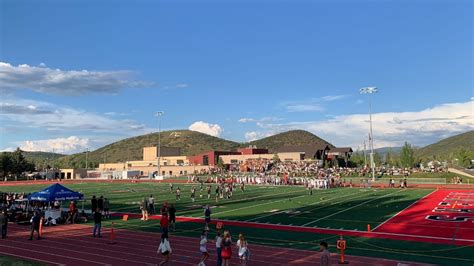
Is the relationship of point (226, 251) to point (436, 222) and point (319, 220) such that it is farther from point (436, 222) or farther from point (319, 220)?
point (436, 222)

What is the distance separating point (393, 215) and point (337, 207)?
5178 mm

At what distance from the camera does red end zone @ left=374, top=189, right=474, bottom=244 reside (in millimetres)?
20531

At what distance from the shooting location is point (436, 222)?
24.1 metres

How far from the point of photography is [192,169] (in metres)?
115

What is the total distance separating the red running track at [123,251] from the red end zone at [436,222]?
276 inches

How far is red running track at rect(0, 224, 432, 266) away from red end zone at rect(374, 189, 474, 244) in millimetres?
7021

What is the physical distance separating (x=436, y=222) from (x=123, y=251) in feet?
59.4

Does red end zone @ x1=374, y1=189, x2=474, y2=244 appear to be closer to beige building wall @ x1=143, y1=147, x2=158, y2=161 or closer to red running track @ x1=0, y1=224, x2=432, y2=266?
red running track @ x1=0, y1=224, x2=432, y2=266

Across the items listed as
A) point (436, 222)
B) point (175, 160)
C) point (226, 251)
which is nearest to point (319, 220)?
point (436, 222)

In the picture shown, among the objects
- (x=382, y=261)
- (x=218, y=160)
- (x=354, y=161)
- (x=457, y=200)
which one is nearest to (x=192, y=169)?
(x=218, y=160)

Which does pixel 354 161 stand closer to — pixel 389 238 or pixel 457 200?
pixel 457 200

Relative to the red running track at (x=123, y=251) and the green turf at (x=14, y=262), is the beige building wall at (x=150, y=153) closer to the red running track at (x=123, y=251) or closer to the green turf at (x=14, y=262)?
the red running track at (x=123, y=251)

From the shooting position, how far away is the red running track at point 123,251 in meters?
15.2

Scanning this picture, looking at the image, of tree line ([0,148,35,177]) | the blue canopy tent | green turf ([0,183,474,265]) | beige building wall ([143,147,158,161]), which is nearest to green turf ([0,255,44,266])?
green turf ([0,183,474,265])
